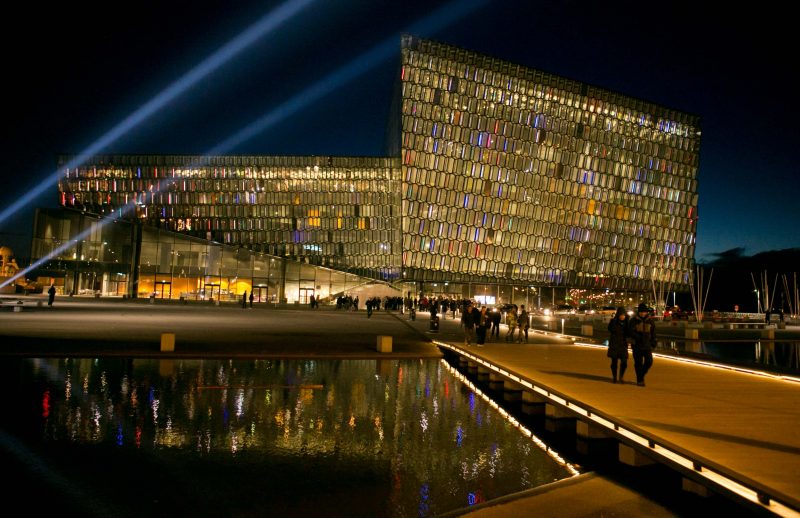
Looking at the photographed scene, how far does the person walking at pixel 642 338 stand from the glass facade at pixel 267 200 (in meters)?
58.3

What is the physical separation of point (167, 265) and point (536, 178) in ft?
151

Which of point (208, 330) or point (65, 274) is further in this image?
point (65, 274)

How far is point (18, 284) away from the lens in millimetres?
74000

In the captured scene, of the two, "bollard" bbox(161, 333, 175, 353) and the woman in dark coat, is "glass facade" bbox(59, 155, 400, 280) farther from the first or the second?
the woman in dark coat

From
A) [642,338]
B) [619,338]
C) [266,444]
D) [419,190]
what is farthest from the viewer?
[419,190]

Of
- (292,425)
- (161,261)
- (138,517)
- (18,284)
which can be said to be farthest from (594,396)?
(18,284)

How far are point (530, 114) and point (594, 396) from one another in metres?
67.8

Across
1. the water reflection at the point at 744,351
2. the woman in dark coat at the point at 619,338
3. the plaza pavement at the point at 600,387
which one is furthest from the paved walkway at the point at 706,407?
the water reflection at the point at 744,351

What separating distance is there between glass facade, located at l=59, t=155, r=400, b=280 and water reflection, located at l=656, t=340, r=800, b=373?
43893mm

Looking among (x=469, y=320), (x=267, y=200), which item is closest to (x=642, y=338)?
(x=469, y=320)

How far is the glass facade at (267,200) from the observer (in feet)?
231

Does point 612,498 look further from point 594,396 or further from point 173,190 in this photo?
point 173,190

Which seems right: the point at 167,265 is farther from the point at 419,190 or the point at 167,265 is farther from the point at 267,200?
the point at 419,190

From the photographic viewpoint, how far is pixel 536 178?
74.9 meters
